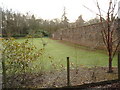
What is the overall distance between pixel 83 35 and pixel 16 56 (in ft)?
15.5

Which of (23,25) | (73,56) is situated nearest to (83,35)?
(73,56)

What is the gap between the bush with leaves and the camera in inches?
99.6

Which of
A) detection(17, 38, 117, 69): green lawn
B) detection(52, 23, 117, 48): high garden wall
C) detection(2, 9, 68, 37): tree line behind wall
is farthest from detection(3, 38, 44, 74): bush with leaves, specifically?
detection(52, 23, 117, 48): high garden wall

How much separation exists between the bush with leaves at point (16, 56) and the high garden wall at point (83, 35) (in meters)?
2.90

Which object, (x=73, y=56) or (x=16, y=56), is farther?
(x=73, y=56)

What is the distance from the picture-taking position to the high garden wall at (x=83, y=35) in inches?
222

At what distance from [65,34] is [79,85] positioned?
4.85 meters

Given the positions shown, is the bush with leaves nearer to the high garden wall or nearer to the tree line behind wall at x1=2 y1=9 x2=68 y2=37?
the tree line behind wall at x1=2 y1=9 x2=68 y2=37

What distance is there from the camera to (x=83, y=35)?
21.9 feet

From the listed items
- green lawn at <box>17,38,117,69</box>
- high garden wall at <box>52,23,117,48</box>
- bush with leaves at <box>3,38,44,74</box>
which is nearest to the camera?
bush with leaves at <box>3,38,44,74</box>

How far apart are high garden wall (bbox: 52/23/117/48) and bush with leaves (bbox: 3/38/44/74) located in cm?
290

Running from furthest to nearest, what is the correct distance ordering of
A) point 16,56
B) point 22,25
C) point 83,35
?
point 83,35 < point 22,25 < point 16,56

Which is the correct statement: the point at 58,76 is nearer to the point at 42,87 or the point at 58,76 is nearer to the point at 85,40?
the point at 42,87

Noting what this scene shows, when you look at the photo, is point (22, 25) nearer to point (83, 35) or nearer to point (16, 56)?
point (16, 56)
